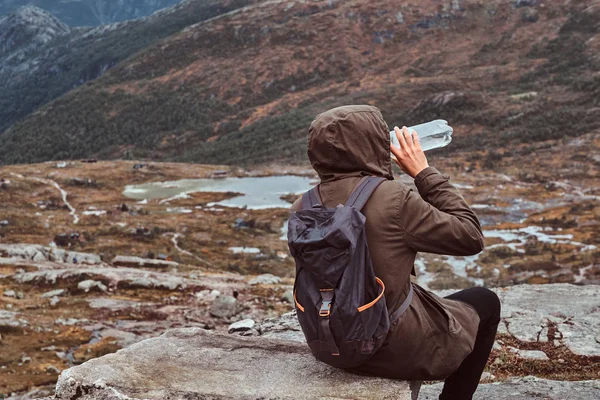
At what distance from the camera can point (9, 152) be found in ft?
585

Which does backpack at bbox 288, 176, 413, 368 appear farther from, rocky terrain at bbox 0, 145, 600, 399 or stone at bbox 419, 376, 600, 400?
rocky terrain at bbox 0, 145, 600, 399

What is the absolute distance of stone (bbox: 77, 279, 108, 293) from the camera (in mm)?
25250

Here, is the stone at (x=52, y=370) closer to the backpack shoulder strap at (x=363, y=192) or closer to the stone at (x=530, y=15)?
the backpack shoulder strap at (x=363, y=192)

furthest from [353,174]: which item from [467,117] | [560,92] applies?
[560,92]

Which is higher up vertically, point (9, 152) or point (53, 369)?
point (53, 369)

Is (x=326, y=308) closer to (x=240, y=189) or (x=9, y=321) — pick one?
(x=9, y=321)

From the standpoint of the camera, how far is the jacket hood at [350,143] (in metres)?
4.67

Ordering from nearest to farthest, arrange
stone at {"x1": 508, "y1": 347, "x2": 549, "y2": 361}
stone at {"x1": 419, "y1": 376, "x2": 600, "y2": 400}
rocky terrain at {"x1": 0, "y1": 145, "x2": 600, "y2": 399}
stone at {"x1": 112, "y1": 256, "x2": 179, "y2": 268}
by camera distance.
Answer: stone at {"x1": 419, "y1": 376, "x2": 600, "y2": 400} < stone at {"x1": 508, "y1": 347, "x2": 549, "y2": 361} < rocky terrain at {"x1": 0, "y1": 145, "x2": 600, "y2": 399} < stone at {"x1": 112, "y1": 256, "x2": 179, "y2": 268}

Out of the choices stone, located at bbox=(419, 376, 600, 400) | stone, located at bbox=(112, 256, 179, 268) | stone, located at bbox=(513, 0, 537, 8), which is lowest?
stone, located at bbox=(112, 256, 179, 268)

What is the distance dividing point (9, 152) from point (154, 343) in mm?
192739

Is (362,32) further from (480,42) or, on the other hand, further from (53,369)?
(53,369)

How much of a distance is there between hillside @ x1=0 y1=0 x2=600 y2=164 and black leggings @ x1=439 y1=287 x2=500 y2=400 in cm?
9103

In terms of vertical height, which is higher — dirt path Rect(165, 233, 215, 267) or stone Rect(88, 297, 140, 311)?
stone Rect(88, 297, 140, 311)

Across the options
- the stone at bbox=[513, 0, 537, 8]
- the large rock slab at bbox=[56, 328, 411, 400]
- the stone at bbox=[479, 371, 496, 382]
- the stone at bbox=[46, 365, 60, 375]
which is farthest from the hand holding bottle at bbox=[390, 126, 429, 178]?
the stone at bbox=[513, 0, 537, 8]
